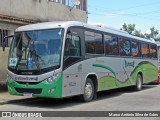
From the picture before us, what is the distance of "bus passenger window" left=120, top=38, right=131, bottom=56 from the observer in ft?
57.6

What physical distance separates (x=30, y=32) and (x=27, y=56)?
977 millimetres

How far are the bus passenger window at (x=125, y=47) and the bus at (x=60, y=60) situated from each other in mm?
1427

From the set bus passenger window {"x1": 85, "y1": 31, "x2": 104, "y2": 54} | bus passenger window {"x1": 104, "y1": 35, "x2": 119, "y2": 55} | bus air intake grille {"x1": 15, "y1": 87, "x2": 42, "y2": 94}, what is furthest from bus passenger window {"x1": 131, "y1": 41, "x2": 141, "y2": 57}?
bus air intake grille {"x1": 15, "y1": 87, "x2": 42, "y2": 94}

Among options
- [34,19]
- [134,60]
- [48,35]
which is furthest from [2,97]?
[134,60]

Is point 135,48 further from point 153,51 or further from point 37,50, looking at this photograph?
point 37,50

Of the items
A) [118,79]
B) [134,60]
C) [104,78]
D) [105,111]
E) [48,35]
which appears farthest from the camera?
[134,60]

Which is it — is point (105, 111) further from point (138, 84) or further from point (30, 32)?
point (138, 84)

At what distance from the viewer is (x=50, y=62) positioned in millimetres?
12398

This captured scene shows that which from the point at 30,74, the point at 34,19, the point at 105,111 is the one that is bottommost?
the point at 105,111

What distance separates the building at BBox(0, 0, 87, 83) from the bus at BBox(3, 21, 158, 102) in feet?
13.3

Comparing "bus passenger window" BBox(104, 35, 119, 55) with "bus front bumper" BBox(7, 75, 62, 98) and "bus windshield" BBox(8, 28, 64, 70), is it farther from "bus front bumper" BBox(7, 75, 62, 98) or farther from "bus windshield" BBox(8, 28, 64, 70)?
"bus front bumper" BBox(7, 75, 62, 98)

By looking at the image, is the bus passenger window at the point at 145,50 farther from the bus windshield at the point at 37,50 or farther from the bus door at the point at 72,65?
the bus windshield at the point at 37,50

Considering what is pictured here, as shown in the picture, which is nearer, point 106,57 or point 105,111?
point 105,111

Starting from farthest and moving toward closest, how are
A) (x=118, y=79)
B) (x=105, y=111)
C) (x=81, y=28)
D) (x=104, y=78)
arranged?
(x=118, y=79) < (x=104, y=78) < (x=81, y=28) < (x=105, y=111)
